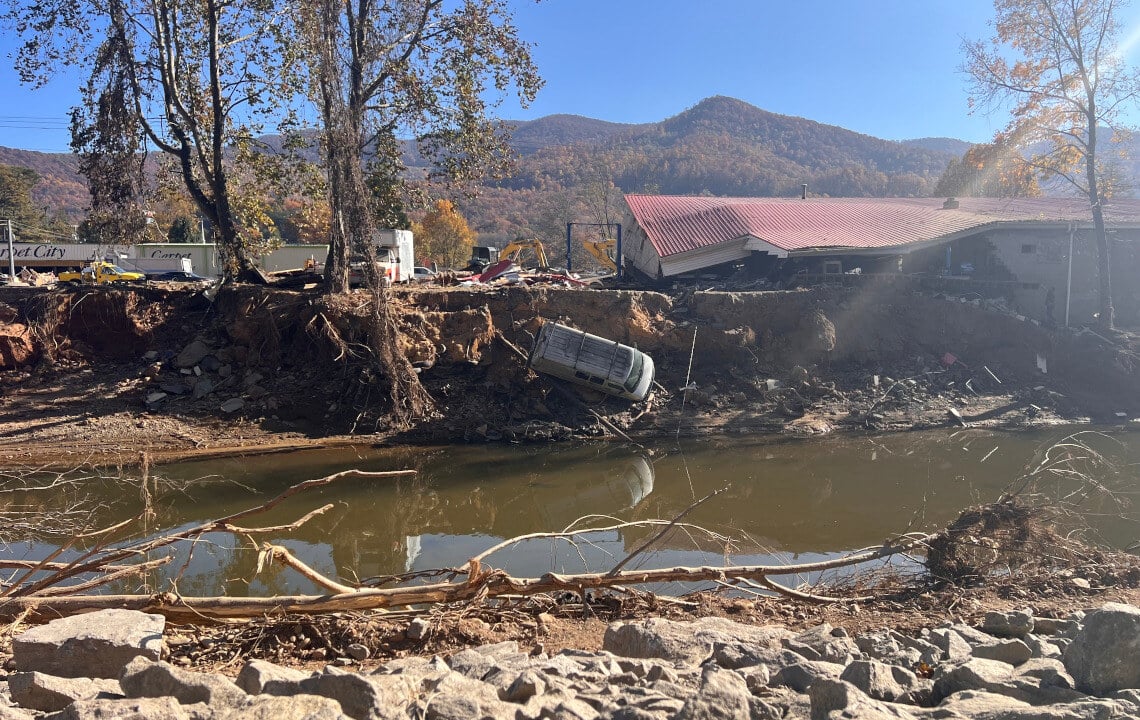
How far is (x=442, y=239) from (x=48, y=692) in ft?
191

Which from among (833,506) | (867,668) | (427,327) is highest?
(427,327)

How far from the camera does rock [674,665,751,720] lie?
3312 millimetres

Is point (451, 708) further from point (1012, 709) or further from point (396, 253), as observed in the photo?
point (396, 253)

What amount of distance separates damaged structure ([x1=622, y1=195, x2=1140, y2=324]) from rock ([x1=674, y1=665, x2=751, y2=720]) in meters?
19.9

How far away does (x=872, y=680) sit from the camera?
3.95 m

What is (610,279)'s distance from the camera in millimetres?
26312

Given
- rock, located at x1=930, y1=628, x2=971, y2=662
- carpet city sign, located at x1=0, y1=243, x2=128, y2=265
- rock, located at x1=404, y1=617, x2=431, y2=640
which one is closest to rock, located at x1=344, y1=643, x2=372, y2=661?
rock, located at x1=404, y1=617, x2=431, y2=640

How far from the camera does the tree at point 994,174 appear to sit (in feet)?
79.7

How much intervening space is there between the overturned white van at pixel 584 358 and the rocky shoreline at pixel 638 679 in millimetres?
11488

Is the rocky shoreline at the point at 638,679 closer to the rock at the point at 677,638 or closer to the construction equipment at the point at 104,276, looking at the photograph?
the rock at the point at 677,638

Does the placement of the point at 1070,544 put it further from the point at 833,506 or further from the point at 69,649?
the point at 69,649

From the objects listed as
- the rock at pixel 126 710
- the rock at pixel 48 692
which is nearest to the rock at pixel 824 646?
the rock at pixel 126 710

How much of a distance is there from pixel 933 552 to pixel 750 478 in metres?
6.36

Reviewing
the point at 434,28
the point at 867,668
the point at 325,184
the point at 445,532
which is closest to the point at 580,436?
the point at 445,532
